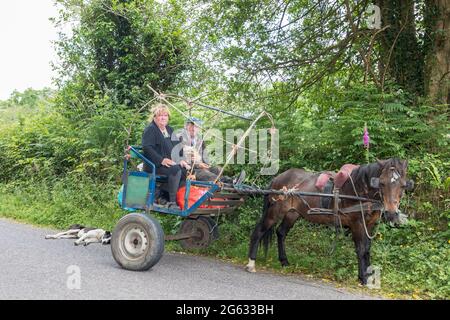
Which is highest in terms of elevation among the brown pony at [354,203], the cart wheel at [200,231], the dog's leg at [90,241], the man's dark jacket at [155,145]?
the man's dark jacket at [155,145]

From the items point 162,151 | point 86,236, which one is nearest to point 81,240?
point 86,236

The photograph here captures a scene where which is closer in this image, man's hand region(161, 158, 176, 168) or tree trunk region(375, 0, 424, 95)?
man's hand region(161, 158, 176, 168)

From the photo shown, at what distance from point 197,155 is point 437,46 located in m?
5.68

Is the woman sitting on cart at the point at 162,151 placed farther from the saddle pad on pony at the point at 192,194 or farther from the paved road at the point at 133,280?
the paved road at the point at 133,280

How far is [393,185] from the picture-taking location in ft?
20.0

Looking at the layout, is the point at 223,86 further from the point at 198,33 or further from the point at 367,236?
the point at 367,236

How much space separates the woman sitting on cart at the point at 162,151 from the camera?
7270mm

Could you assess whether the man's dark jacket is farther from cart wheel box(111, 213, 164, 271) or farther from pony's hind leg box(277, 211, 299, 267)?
pony's hind leg box(277, 211, 299, 267)

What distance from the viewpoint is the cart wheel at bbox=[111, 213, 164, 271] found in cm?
662

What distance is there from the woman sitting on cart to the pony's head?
2.81 meters

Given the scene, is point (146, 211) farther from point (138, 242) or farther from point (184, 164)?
point (184, 164)

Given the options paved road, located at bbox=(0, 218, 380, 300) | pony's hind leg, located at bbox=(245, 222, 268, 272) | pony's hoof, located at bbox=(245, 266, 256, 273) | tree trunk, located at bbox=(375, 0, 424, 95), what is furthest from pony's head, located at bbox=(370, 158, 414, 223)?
tree trunk, located at bbox=(375, 0, 424, 95)

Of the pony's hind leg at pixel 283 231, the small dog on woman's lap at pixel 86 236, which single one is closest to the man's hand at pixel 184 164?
the pony's hind leg at pixel 283 231
